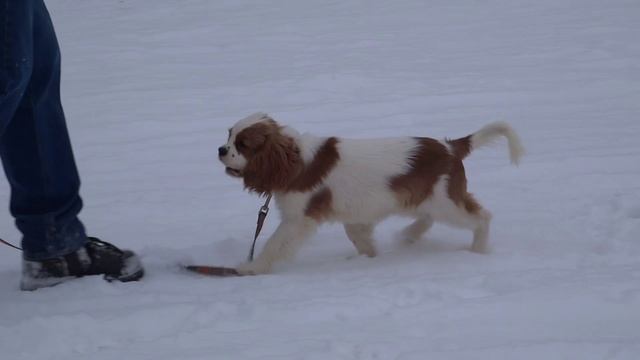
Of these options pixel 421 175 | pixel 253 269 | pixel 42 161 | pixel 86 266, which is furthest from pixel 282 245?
pixel 42 161

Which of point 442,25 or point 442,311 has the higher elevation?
point 442,25

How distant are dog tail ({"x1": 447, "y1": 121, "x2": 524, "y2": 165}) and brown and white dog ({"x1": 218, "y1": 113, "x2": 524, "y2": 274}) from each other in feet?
0.27

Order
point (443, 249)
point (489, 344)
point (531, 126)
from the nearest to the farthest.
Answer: point (489, 344) → point (443, 249) → point (531, 126)

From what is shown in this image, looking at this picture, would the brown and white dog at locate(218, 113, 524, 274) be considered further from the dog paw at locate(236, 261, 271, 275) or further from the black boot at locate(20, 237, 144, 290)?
the black boot at locate(20, 237, 144, 290)

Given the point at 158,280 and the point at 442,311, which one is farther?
Result: the point at 158,280

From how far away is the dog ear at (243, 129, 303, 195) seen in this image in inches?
141

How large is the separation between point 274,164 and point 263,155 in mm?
74

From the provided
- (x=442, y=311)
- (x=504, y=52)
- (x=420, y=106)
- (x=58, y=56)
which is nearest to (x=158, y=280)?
(x=58, y=56)

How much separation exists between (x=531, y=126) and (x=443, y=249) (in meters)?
2.46

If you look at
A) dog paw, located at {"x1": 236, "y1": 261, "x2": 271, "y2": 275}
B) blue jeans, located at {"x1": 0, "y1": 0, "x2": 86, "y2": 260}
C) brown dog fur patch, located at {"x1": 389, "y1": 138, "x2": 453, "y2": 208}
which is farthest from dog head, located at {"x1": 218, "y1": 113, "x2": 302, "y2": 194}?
blue jeans, located at {"x1": 0, "y1": 0, "x2": 86, "y2": 260}

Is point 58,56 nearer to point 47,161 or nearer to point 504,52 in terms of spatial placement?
point 47,161

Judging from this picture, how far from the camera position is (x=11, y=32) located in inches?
106

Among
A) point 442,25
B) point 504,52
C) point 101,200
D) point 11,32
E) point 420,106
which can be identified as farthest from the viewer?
point 442,25

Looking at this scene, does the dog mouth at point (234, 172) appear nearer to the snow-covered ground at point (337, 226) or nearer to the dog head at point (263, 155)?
the dog head at point (263, 155)
